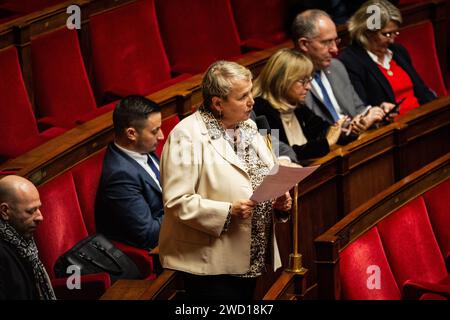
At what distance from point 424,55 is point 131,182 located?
2.51 feet

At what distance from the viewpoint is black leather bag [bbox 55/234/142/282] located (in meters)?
0.97

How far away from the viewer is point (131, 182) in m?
1.05

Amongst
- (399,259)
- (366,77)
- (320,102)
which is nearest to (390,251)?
(399,259)

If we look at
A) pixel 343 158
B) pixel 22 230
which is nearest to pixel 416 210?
pixel 343 158

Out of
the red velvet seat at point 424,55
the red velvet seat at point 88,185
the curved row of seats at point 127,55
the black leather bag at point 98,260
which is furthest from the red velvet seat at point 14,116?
the red velvet seat at point 424,55

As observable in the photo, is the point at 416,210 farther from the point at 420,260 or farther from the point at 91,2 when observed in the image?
the point at 91,2

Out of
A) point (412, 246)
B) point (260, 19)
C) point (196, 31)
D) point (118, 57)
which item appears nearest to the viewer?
point (412, 246)

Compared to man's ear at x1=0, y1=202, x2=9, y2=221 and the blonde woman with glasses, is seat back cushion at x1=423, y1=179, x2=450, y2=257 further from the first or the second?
man's ear at x1=0, y1=202, x2=9, y2=221

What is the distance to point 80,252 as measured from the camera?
3.21 ft

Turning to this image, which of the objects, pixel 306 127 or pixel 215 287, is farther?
pixel 306 127

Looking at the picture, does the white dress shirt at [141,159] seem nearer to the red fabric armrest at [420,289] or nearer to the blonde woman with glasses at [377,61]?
the red fabric armrest at [420,289]

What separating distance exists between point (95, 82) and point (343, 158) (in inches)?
16.0

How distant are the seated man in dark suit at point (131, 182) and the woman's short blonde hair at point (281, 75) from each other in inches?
6.0

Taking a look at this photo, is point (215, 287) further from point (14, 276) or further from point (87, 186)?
point (87, 186)
